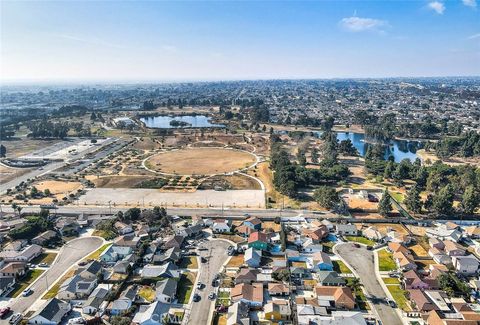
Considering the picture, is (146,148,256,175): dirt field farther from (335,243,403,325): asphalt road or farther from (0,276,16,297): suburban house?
(0,276,16,297): suburban house

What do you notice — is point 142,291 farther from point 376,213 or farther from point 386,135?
point 386,135

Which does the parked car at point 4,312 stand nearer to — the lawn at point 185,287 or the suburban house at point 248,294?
the lawn at point 185,287

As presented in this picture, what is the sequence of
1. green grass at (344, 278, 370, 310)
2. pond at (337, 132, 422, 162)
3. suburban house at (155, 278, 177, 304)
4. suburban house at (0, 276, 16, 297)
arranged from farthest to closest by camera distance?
pond at (337, 132, 422, 162) < suburban house at (0, 276, 16, 297) < suburban house at (155, 278, 177, 304) < green grass at (344, 278, 370, 310)

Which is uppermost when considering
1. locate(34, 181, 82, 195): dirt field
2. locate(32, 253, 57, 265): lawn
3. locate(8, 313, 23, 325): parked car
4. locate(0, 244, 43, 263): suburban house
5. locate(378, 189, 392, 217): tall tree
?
locate(378, 189, 392, 217): tall tree

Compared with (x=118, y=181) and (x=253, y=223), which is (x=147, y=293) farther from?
(x=118, y=181)

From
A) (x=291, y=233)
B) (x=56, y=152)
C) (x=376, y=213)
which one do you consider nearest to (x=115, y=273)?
(x=291, y=233)

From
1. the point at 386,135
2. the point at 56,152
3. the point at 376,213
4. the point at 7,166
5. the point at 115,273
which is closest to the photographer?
the point at 115,273

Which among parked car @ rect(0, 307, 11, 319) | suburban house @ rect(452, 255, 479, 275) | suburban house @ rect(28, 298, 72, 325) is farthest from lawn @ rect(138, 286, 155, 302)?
suburban house @ rect(452, 255, 479, 275)
